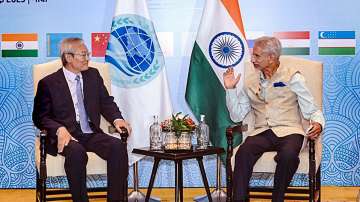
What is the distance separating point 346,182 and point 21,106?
125 inches

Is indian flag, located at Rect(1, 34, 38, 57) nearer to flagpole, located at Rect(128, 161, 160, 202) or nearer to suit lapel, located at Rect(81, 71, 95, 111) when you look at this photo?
suit lapel, located at Rect(81, 71, 95, 111)

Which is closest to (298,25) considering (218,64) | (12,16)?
(218,64)

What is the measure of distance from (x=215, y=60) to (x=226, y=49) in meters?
0.13

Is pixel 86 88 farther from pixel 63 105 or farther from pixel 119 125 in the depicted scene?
pixel 119 125

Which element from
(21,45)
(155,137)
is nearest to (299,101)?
(155,137)

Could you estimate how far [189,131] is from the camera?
416cm

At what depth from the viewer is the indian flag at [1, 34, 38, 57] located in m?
5.46

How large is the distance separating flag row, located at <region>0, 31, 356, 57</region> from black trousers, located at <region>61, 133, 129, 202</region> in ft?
4.59

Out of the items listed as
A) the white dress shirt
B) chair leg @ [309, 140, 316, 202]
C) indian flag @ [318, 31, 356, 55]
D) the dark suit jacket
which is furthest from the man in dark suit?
indian flag @ [318, 31, 356, 55]

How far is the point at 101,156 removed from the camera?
4148mm

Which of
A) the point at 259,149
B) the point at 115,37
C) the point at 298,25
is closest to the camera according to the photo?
the point at 259,149

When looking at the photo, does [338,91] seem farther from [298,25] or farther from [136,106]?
[136,106]

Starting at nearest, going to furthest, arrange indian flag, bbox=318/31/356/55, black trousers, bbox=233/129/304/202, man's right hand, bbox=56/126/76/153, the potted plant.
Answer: black trousers, bbox=233/129/304/202
man's right hand, bbox=56/126/76/153
the potted plant
indian flag, bbox=318/31/356/55

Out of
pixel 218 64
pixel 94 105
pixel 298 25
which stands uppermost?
pixel 298 25
